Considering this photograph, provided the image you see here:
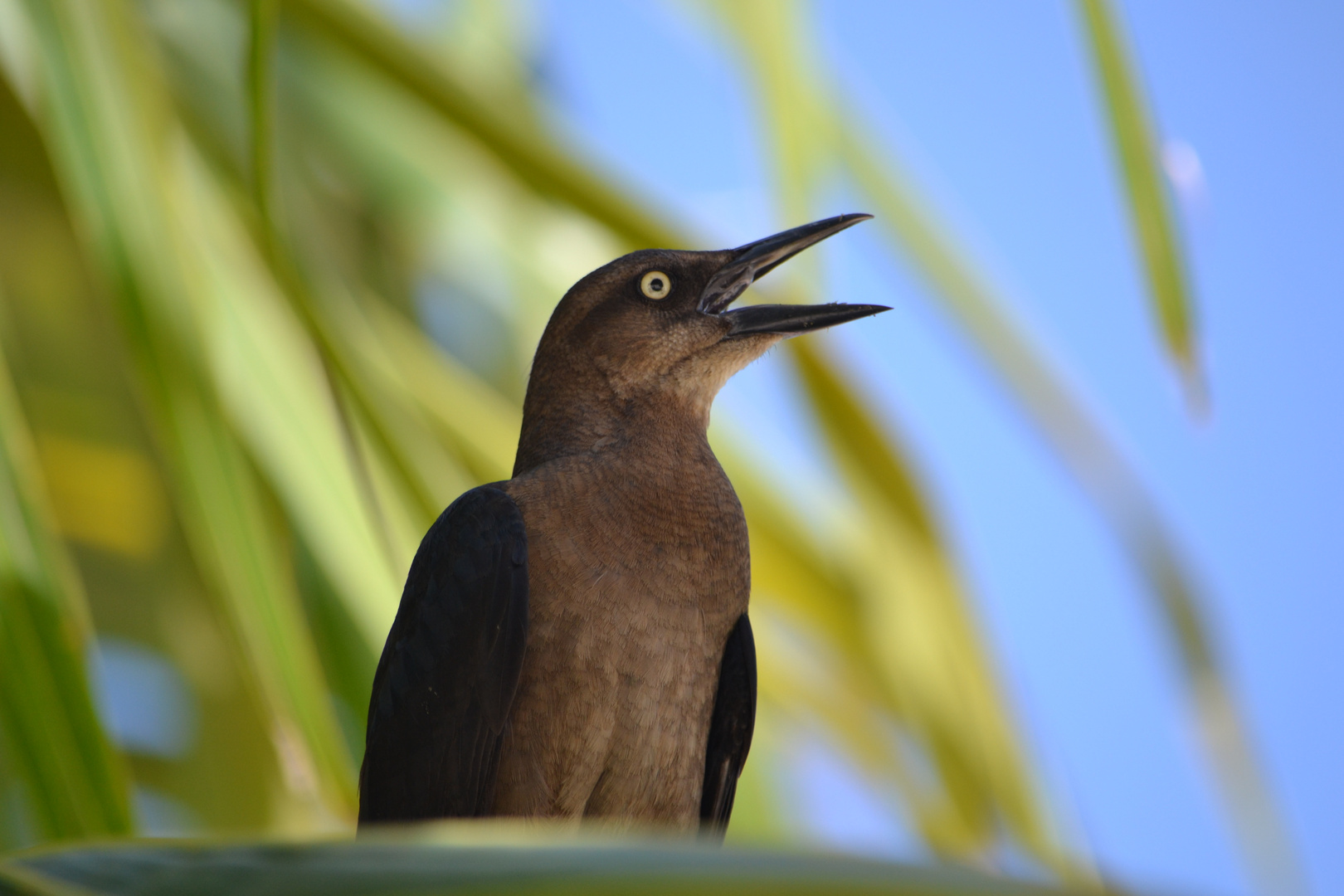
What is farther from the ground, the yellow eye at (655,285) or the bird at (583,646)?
the yellow eye at (655,285)

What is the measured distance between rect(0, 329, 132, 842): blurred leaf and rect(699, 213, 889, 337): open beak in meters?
1.06

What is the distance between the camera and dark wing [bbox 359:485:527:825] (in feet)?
5.28

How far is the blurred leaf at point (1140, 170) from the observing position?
52.2 inches

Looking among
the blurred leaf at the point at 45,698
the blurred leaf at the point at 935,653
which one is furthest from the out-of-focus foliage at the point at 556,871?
the blurred leaf at the point at 935,653

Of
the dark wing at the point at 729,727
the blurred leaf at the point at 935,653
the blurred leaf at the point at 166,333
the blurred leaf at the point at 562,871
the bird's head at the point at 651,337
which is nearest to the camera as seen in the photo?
the blurred leaf at the point at 562,871

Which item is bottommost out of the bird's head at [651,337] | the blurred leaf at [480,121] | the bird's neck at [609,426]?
the bird's neck at [609,426]

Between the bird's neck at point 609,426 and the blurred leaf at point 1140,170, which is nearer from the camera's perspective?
A: the blurred leaf at point 1140,170

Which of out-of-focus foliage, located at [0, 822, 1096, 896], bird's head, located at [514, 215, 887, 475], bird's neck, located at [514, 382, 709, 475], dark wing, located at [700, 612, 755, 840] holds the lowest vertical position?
dark wing, located at [700, 612, 755, 840]

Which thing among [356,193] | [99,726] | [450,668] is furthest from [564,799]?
[356,193]

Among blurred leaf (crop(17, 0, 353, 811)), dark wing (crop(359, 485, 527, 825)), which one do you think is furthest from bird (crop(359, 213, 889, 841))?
blurred leaf (crop(17, 0, 353, 811))

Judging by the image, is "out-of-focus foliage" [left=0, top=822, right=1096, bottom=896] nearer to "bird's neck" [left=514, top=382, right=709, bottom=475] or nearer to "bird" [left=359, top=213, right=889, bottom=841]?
"bird" [left=359, top=213, right=889, bottom=841]

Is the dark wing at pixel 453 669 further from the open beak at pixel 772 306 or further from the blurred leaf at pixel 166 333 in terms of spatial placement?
the open beak at pixel 772 306

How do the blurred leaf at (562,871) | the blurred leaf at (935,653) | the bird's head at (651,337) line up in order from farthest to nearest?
the blurred leaf at (935,653) < the bird's head at (651,337) < the blurred leaf at (562,871)

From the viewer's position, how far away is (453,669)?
166 cm
